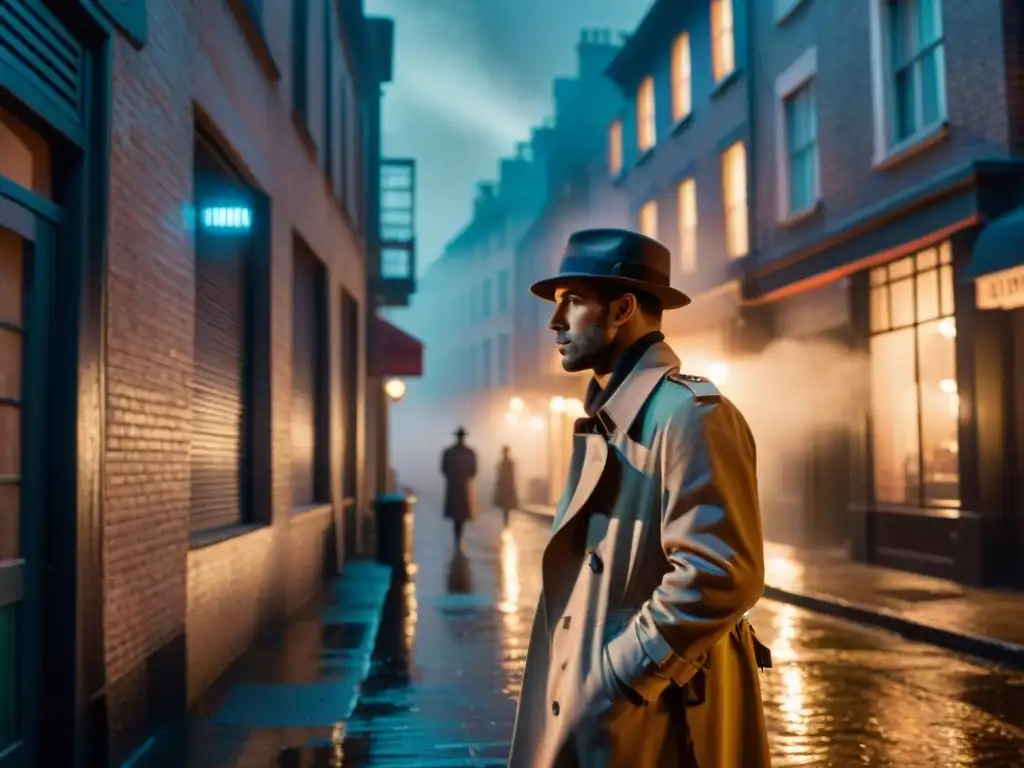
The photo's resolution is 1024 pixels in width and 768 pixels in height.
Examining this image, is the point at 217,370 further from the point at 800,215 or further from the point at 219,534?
the point at 800,215

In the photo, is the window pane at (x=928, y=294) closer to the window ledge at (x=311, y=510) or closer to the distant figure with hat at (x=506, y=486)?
the window ledge at (x=311, y=510)

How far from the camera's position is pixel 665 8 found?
23.3 m

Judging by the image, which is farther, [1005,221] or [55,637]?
[1005,221]

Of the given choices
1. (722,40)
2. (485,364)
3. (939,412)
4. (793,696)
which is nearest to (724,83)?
(722,40)

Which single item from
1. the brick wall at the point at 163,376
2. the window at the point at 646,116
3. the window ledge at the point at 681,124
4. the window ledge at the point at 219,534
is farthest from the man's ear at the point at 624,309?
the window at the point at 646,116

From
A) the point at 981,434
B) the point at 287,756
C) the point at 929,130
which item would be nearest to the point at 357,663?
the point at 287,756

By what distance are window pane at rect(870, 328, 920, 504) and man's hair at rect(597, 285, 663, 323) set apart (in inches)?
504

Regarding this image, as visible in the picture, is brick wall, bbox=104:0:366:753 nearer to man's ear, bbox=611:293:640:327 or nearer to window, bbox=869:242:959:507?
man's ear, bbox=611:293:640:327

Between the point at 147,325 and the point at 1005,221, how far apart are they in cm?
913

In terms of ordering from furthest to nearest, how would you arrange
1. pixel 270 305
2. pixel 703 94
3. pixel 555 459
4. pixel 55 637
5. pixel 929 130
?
1. pixel 555 459
2. pixel 703 94
3. pixel 929 130
4. pixel 270 305
5. pixel 55 637

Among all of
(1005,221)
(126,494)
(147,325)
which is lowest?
(126,494)

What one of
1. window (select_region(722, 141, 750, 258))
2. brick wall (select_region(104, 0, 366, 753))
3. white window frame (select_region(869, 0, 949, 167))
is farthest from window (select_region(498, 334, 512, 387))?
brick wall (select_region(104, 0, 366, 753))

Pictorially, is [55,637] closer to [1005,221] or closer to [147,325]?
[147,325]

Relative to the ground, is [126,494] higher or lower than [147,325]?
lower
